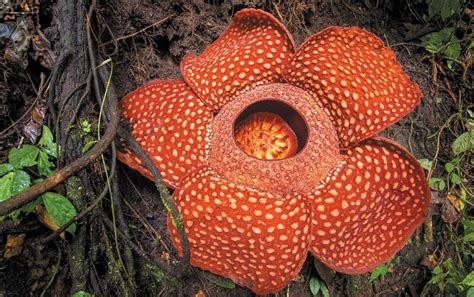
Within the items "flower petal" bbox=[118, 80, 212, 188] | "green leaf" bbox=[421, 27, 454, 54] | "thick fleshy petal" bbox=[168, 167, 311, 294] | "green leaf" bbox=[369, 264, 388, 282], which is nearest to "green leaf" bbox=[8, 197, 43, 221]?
"flower petal" bbox=[118, 80, 212, 188]

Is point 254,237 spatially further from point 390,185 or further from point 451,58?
point 451,58

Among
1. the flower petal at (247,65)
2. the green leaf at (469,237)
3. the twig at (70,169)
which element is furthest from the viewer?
the green leaf at (469,237)

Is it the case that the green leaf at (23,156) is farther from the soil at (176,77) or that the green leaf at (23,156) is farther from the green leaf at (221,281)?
the green leaf at (221,281)

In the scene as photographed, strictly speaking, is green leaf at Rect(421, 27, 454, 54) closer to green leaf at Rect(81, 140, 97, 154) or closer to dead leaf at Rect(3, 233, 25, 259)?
green leaf at Rect(81, 140, 97, 154)

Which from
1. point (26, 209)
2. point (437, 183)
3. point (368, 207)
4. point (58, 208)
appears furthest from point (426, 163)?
point (26, 209)

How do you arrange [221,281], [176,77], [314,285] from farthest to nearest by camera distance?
[176,77]
[314,285]
[221,281]

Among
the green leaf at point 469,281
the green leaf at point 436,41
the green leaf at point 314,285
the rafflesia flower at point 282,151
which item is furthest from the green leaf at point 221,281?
the green leaf at point 436,41

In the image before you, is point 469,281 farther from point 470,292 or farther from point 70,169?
point 70,169
